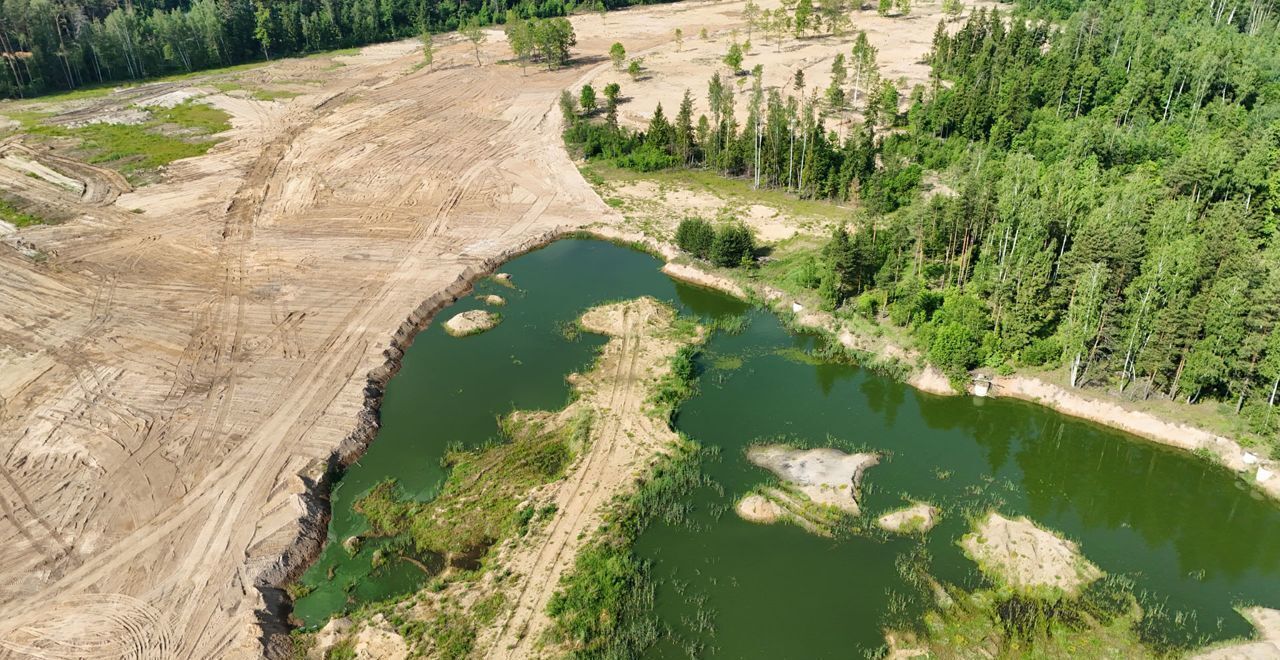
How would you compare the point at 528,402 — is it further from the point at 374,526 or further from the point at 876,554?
the point at 876,554

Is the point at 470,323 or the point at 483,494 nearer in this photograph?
the point at 483,494

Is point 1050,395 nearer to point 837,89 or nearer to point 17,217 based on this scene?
point 837,89

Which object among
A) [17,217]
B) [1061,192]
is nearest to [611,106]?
[1061,192]

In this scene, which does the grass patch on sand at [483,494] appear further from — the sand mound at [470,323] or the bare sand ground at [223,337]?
the sand mound at [470,323]

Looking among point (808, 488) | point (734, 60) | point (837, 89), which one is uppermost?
point (734, 60)

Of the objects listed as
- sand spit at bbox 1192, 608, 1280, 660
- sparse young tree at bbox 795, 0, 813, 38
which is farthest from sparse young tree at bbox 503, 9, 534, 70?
sand spit at bbox 1192, 608, 1280, 660

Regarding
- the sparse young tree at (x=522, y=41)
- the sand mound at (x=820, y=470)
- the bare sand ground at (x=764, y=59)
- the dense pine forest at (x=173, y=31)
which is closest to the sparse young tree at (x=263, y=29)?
the dense pine forest at (x=173, y=31)
